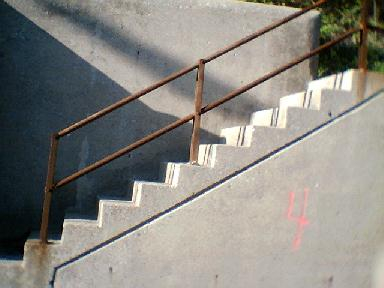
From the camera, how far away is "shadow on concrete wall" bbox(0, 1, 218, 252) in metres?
4.80

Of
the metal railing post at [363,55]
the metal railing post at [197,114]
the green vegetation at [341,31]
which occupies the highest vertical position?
the green vegetation at [341,31]

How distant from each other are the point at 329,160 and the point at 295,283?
1.14 metres

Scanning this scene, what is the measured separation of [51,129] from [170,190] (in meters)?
1.84

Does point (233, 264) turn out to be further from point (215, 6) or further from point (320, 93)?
point (215, 6)

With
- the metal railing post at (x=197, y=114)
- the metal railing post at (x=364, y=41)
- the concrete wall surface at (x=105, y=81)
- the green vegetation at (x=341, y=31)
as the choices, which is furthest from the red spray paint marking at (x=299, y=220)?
the green vegetation at (x=341, y=31)

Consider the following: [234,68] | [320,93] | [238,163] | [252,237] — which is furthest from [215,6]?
[252,237]

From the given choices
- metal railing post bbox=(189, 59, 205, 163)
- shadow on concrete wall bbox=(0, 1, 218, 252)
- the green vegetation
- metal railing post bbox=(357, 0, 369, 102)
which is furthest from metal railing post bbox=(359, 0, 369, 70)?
the green vegetation

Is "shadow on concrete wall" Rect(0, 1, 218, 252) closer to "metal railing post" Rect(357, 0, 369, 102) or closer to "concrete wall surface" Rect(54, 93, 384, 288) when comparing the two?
"concrete wall surface" Rect(54, 93, 384, 288)

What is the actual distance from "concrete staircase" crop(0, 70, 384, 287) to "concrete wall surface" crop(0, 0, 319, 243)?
1.02m

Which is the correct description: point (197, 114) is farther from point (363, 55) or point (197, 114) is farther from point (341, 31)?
point (341, 31)

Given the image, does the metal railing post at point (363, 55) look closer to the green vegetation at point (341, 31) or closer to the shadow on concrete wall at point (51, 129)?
the shadow on concrete wall at point (51, 129)

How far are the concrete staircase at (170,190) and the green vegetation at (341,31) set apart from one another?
442 cm

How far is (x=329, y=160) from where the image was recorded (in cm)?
413

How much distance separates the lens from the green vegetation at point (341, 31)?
27.7ft
